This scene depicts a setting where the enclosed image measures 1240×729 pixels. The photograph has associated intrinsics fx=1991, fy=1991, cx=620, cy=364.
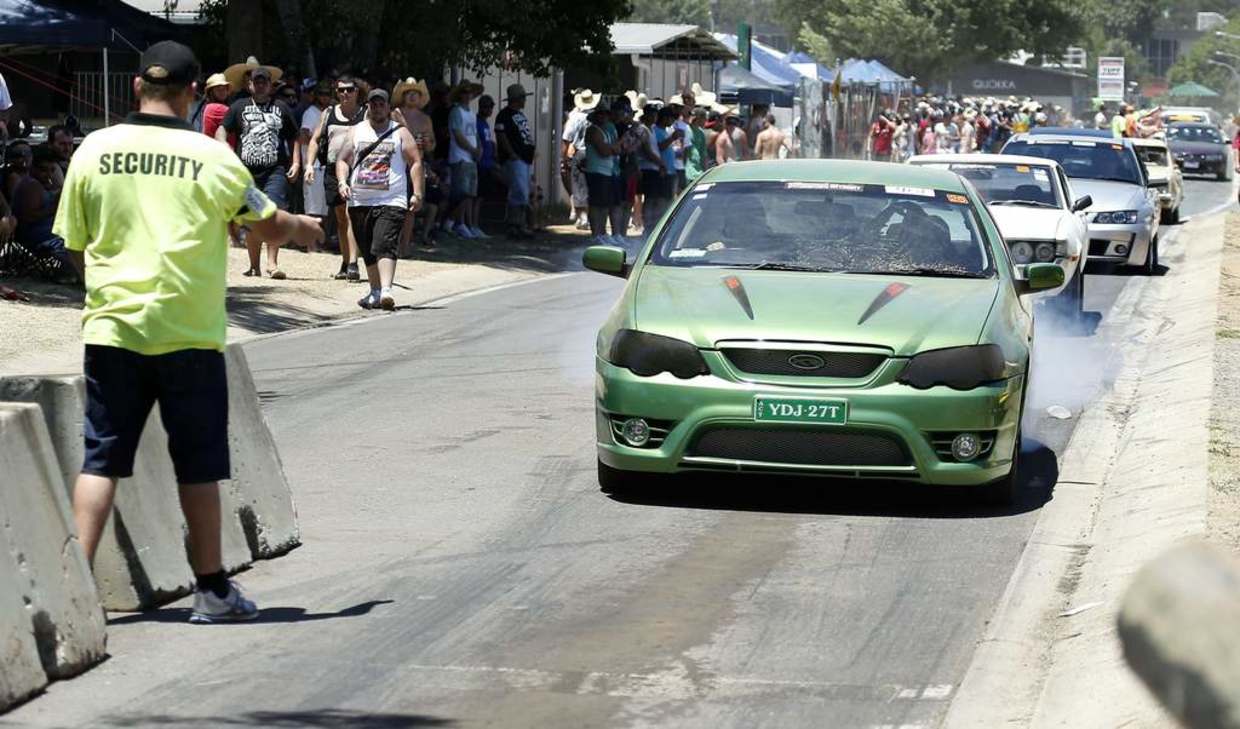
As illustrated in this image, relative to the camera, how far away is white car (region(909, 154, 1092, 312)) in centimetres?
1669

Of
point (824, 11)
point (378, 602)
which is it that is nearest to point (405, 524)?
point (378, 602)

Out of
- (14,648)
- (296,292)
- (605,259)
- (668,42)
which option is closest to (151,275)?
(14,648)

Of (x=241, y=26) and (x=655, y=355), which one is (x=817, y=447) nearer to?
(x=655, y=355)

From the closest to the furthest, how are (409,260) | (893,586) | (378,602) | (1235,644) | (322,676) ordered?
(1235,644), (322,676), (378,602), (893,586), (409,260)

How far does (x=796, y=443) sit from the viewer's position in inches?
325

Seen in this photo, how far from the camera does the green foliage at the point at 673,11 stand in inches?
7421

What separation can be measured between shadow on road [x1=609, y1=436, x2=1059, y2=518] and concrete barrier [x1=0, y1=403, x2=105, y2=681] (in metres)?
3.42

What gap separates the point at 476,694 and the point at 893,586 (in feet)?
Result: 6.90

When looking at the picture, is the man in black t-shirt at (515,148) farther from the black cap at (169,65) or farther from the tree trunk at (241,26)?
the black cap at (169,65)

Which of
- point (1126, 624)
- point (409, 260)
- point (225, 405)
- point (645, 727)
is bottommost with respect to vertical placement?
point (409, 260)

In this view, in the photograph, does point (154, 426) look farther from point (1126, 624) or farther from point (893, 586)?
point (1126, 624)

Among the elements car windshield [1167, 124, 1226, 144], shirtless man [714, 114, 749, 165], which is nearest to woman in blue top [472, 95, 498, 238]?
shirtless man [714, 114, 749, 165]

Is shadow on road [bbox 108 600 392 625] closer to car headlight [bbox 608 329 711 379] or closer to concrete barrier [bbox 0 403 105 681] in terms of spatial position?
concrete barrier [bbox 0 403 105 681]

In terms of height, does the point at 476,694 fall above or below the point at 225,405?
below
